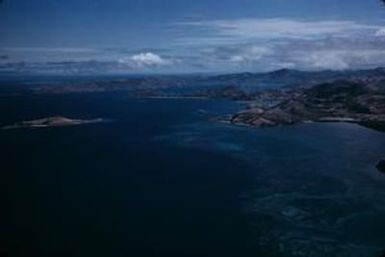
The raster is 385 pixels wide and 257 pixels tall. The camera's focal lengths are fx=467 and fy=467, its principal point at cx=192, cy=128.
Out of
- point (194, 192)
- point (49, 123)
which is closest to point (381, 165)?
point (194, 192)

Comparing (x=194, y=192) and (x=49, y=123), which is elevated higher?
(x=49, y=123)

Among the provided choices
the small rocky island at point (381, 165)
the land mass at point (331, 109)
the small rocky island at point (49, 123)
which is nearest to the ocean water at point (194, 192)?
the small rocky island at point (381, 165)

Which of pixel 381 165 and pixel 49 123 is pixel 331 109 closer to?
pixel 381 165

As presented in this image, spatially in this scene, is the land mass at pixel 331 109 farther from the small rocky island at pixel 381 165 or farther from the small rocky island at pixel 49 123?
the small rocky island at pixel 49 123

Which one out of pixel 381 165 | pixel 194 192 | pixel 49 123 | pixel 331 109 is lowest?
pixel 194 192

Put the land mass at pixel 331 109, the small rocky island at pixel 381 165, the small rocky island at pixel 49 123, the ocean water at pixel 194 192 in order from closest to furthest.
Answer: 1. the ocean water at pixel 194 192
2. the small rocky island at pixel 381 165
3. the land mass at pixel 331 109
4. the small rocky island at pixel 49 123

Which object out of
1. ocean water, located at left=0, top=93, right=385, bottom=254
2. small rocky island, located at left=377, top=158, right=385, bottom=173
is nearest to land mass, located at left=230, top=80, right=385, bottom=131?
ocean water, located at left=0, top=93, right=385, bottom=254

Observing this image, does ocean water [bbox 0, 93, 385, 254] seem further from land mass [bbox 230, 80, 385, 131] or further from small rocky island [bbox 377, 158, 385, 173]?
land mass [bbox 230, 80, 385, 131]

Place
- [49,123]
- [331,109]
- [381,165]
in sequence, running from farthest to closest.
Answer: [331,109]
[49,123]
[381,165]
